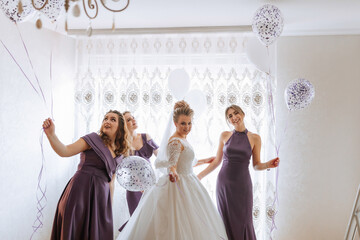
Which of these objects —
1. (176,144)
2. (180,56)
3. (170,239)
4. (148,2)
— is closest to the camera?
(170,239)

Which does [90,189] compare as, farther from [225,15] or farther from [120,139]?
[225,15]

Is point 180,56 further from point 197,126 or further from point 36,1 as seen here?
point 36,1

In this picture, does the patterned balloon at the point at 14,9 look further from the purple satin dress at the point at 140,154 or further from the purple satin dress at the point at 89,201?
the purple satin dress at the point at 140,154

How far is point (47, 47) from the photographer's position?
A: 412 cm

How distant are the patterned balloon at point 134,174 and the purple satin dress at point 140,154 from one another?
924 mm

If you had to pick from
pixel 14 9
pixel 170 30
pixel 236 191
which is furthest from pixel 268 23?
pixel 14 9

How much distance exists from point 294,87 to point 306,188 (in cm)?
143

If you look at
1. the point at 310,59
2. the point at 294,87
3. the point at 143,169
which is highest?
the point at 310,59

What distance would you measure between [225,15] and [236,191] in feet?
5.95

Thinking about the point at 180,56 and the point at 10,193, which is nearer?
the point at 10,193

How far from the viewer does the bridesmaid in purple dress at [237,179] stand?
11.2 ft

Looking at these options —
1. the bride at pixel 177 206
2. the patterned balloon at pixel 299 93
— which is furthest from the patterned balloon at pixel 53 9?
the patterned balloon at pixel 299 93

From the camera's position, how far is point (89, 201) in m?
2.92

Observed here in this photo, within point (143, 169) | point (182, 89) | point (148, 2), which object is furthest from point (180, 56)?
point (143, 169)
